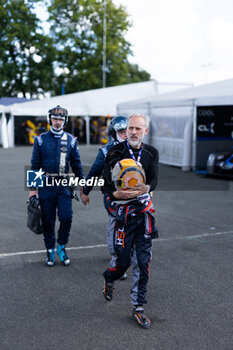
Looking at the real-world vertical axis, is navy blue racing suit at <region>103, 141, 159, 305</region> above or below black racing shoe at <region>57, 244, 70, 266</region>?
above

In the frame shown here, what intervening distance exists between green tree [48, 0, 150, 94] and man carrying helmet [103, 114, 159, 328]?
138ft

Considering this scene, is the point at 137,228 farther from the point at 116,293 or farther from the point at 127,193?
the point at 116,293

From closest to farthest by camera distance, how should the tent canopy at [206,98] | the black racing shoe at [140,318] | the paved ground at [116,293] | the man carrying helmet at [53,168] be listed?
the paved ground at [116,293] < the black racing shoe at [140,318] < the man carrying helmet at [53,168] < the tent canopy at [206,98]

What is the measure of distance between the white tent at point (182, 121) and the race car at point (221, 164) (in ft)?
5.61

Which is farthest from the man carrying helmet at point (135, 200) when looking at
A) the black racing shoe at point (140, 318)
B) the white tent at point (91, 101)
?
the white tent at point (91, 101)

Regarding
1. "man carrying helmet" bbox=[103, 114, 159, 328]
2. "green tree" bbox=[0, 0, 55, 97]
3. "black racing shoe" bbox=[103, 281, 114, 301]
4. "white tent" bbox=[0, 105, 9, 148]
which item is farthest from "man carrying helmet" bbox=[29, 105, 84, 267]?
"green tree" bbox=[0, 0, 55, 97]

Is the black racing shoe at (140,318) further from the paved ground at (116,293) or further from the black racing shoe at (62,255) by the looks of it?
the black racing shoe at (62,255)

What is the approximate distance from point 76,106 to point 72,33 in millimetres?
20778

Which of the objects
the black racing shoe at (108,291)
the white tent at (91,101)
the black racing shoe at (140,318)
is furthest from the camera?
the white tent at (91,101)

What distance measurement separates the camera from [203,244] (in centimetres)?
594

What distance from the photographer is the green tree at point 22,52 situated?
4209 cm

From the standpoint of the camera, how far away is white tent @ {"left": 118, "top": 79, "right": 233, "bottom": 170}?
14520mm

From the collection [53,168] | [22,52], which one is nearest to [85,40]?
[22,52]

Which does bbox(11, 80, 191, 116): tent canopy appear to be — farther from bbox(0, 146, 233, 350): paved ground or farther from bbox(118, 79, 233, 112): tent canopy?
bbox(0, 146, 233, 350): paved ground
